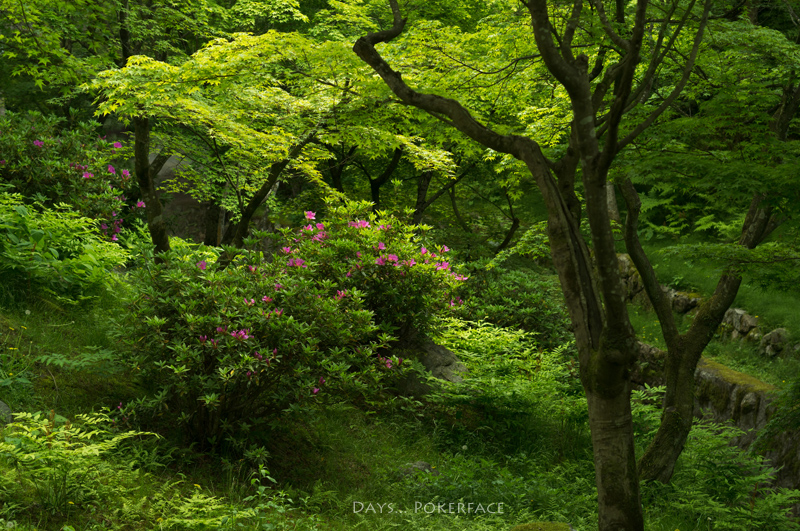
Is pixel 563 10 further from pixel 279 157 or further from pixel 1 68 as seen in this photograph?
pixel 1 68

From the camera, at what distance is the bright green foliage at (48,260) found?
5328 mm

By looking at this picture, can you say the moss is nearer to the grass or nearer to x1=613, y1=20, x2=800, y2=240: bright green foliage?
the grass

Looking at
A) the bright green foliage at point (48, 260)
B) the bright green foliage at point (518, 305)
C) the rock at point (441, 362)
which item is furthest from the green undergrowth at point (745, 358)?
the bright green foliage at point (48, 260)

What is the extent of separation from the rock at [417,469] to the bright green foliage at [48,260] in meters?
3.35

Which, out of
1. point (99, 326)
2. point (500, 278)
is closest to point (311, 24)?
point (500, 278)

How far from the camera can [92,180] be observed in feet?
24.5

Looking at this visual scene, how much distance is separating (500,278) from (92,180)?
7303mm

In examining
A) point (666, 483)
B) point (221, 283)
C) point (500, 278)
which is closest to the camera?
point (221, 283)

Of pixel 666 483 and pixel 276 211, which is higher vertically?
pixel 276 211

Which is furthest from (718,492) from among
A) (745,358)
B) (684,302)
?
(684,302)

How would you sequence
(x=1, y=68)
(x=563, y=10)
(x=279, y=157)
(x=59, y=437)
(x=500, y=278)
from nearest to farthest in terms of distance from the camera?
(x=59, y=437)
(x=563, y=10)
(x=279, y=157)
(x=500, y=278)
(x=1, y=68)

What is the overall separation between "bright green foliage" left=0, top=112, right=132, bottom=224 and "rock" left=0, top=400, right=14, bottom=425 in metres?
3.53

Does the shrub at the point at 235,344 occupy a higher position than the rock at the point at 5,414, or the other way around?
the shrub at the point at 235,344

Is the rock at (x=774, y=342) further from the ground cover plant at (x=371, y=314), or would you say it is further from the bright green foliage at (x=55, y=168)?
the bright green foliage at (x=55, y=168)
